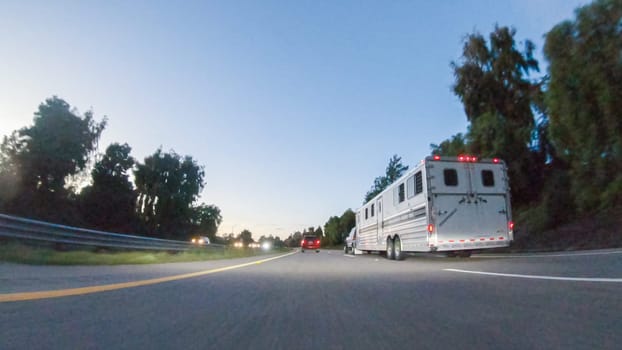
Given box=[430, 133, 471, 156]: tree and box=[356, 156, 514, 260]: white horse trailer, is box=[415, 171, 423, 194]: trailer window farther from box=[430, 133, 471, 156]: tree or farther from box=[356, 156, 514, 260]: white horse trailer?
box=[430, 133, 471, 156]: tree

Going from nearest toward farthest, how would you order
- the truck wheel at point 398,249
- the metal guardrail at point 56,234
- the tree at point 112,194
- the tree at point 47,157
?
1. the metal guardrail at point 56,234
2. the truck wheel at point 398,249
3. the tree at point 47,157
4. the tree at point 112,194

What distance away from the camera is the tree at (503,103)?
2762 cm

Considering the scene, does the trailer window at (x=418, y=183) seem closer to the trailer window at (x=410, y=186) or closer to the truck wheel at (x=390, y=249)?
the trailer window at (x=410, y=186)

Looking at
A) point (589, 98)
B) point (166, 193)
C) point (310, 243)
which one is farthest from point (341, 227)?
point (589, 98)

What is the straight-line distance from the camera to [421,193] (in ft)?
48.0

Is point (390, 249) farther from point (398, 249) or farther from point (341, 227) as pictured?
point (341, 227)

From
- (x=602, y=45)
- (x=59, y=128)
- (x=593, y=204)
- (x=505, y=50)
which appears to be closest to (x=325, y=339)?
(x=602, y=45)

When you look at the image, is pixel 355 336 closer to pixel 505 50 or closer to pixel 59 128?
pixel 505 50

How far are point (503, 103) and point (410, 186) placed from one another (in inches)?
766

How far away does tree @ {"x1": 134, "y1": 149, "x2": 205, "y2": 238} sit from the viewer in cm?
5944

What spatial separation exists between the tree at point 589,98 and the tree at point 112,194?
46.0m

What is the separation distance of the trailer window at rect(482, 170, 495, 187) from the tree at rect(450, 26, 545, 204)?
45.0ft

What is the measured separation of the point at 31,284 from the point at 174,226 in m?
56.7

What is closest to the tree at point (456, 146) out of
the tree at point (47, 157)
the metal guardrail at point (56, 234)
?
the metal guardrail at point (56, 234)
